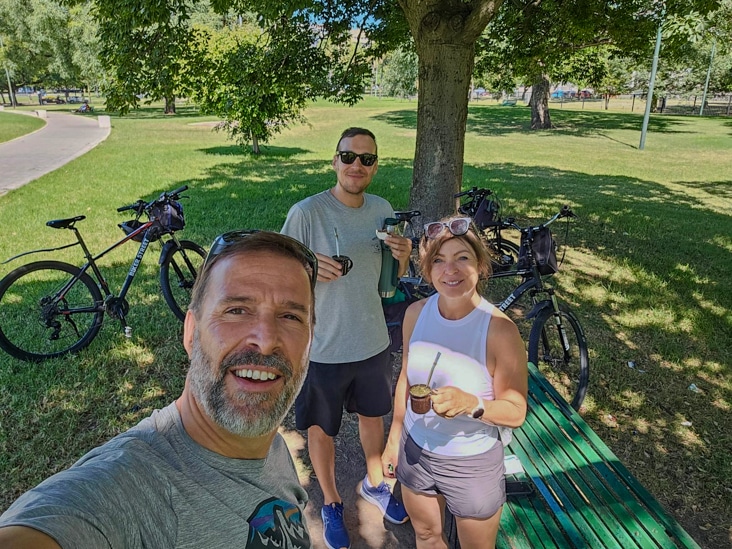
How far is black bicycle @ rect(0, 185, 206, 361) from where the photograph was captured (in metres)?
4.32

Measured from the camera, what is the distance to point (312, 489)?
125 inches

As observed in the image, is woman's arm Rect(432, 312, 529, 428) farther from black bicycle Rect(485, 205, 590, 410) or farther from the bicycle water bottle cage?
the bicycle water bottle cage

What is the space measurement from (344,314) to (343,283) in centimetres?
16

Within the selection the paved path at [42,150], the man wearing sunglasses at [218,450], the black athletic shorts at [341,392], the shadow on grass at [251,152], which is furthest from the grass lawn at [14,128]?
the man wearing sunglasses at [218,450]

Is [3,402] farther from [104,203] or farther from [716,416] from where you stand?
[104,203]

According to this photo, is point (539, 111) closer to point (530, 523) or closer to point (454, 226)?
point (454, 226)

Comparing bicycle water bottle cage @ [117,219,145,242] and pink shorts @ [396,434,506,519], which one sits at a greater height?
bicycle water bottle cage @ [117,219,145,242]

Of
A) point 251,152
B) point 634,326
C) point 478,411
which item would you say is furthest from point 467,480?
point 251,152

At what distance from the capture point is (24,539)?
2.76 ft

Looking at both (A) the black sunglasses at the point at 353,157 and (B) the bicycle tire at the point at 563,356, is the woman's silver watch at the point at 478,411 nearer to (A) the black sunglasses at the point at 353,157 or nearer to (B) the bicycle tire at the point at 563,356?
(A) the black sunglasses at the point at 353,157

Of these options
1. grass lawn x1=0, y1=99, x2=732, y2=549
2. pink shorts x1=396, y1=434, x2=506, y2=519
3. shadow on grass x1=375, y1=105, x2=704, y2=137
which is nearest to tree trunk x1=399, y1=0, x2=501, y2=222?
grass lawn x1=0, y1=99, x2=732, y2=549

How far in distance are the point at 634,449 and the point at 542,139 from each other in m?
26.5

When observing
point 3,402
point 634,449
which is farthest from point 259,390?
point 3,402

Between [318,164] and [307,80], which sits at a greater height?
Answer: [307,80]
